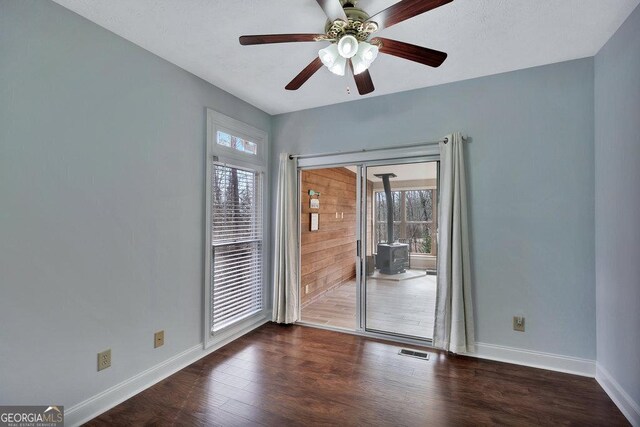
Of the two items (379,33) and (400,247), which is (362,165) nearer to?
(400,247)

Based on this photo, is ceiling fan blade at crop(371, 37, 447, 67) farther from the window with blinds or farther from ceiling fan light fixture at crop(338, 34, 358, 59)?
the window with blinds

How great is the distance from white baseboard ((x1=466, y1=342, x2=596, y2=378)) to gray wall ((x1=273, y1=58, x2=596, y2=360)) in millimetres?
56

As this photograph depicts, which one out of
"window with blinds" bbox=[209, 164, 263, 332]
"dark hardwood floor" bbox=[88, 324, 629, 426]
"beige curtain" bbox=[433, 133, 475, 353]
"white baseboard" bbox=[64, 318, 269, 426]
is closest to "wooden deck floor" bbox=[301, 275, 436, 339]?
"beige curtain" bbox=[433, 133, 475, 353]

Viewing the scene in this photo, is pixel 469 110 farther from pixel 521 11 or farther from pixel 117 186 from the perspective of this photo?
pixel 117 186

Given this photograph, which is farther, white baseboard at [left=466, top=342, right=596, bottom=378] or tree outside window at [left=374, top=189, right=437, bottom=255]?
tree outside window at [left=374, top=189, right=437, bottom=255]

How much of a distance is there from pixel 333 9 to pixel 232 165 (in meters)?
2.08

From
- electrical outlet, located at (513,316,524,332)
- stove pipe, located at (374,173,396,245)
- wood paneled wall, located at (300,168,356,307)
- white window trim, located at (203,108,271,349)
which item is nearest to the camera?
electrical outlet, located at (513,316,524,332)

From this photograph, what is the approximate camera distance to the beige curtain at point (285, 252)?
12.1ft

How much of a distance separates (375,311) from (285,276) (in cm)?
116

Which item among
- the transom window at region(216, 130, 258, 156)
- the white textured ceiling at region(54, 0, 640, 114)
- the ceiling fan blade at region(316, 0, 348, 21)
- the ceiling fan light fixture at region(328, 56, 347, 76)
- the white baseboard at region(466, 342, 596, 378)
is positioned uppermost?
the white textured ceiling at region(54, 0, 640, 114)

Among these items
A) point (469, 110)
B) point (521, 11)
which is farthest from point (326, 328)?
point (521, 11)

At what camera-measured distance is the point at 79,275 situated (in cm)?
196

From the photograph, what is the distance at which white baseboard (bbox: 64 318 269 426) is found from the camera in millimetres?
1938

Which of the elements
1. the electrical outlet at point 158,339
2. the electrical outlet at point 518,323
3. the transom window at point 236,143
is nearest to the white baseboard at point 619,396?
the electrical outlet at point 518,323
